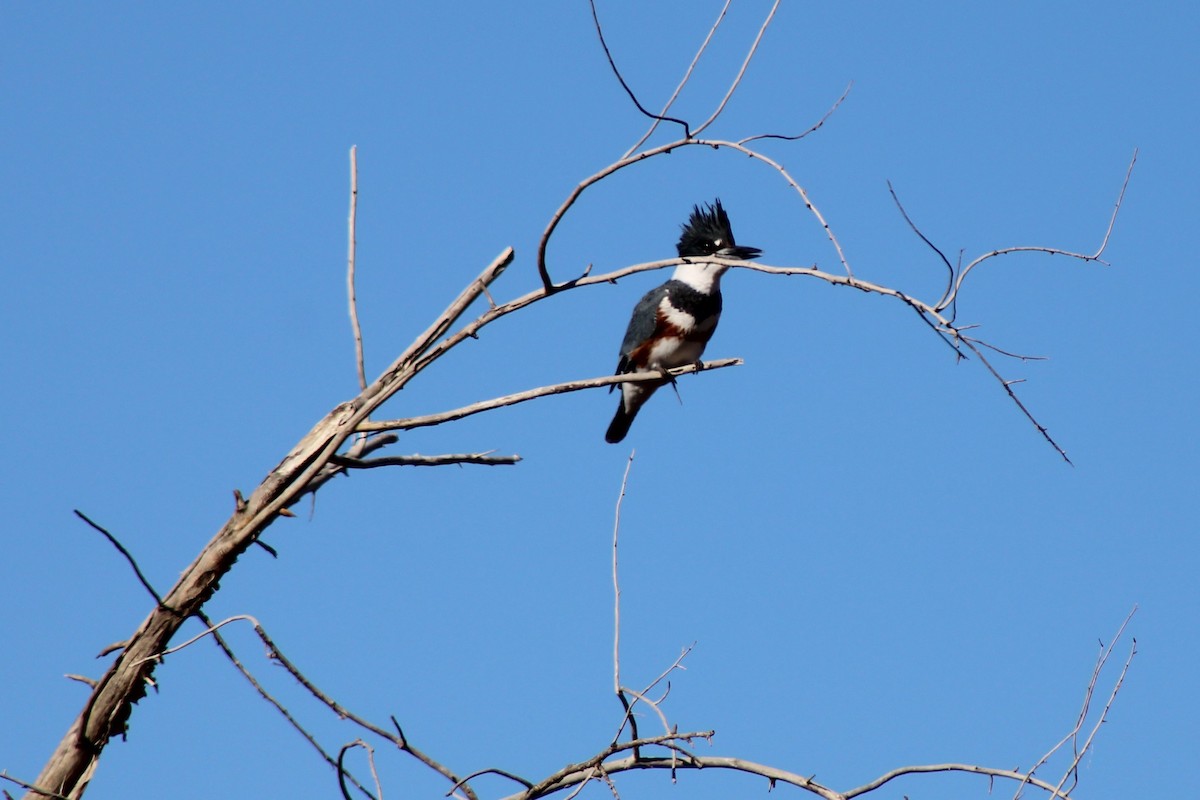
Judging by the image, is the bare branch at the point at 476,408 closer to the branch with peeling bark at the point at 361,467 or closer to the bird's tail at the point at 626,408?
the branch with peeling bark at the point at 361,467

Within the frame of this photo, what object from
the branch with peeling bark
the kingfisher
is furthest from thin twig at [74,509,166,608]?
the kingfisher

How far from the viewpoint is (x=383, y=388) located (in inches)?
95.4

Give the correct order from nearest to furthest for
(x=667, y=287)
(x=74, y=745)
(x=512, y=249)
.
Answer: (x=74, y=745), (x=512, y=249), (x=667, y=287)

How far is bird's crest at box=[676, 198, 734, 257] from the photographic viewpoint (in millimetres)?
5880

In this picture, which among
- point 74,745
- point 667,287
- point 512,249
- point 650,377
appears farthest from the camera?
point 667,287

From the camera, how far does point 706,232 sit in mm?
5980

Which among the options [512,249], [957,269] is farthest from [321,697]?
[957,269]

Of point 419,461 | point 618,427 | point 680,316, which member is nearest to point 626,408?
point 618,427

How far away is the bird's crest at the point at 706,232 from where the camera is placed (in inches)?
231

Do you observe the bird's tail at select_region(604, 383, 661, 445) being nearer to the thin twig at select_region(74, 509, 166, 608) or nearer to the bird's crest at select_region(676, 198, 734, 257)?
the bird's crest at select_region(676, 198, 734, 257)

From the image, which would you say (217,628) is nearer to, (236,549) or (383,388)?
(236,549)

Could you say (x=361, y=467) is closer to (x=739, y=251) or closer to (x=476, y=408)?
(x=476, y=408)

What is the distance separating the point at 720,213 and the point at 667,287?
1.86 feet

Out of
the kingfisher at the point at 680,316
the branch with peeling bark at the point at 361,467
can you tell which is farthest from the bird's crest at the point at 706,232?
the branch with peeling bark at the point at 361,467
